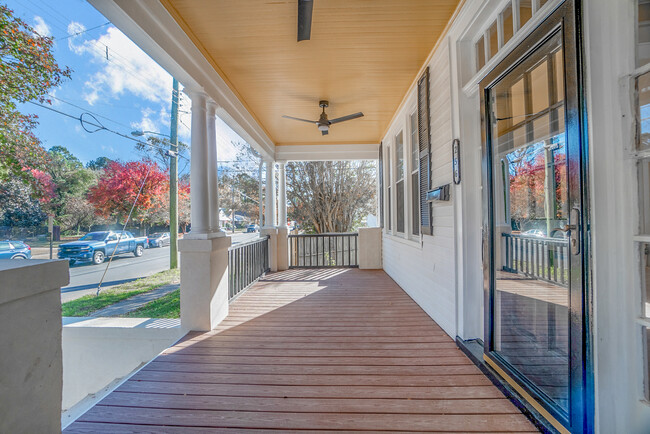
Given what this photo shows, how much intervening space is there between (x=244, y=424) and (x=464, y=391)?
4.43 ft

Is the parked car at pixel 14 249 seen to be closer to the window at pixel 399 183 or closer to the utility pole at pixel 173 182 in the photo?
the utility pole at pixel 173 182

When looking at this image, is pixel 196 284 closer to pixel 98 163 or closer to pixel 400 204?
pixel 98 163

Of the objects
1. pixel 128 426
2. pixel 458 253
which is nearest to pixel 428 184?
pixel 458 253

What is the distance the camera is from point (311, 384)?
1771 mm

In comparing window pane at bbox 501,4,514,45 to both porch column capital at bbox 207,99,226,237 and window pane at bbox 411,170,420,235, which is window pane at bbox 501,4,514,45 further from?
porch column capital at bbox 207,99,226,237

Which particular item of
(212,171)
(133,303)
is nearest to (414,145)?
(212,171)

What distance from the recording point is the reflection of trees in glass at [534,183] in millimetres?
1268

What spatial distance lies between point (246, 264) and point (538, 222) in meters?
3.74

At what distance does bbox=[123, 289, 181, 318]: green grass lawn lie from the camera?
13.8 ft

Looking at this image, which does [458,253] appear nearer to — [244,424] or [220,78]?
[244,424]

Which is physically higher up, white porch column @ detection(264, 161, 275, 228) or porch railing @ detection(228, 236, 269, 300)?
white porch column @ detection(264, 161, 275, 228)

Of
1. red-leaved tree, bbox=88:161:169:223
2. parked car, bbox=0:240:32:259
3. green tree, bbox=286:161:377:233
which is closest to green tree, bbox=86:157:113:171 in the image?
red-leaved tree, bbox=88:161:169:223

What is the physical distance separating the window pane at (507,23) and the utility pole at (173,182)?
21.1ft

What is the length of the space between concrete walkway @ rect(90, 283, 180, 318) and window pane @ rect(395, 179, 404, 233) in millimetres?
4688
